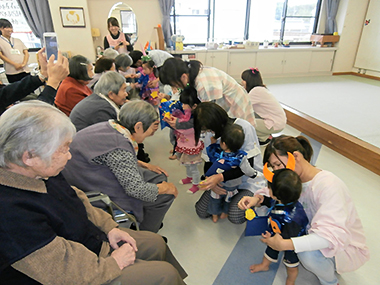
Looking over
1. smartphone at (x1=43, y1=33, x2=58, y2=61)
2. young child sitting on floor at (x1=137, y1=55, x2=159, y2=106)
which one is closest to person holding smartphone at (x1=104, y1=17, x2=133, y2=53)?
young child sitting on floor at (x1=137, y1=55, x2=159, y2=106)

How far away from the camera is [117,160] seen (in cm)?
143

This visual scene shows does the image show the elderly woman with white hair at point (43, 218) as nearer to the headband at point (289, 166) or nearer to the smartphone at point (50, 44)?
the headband at point (289, 166)

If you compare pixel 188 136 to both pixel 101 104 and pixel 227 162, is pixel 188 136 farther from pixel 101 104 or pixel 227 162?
pixel 101 104

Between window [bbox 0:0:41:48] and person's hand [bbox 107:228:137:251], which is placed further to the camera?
window [bbox 0:0:41:48]

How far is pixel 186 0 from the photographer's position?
6.63 metres

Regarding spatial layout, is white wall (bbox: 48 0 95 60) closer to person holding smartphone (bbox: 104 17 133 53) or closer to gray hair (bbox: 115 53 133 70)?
person holding smartphone (bbox: 104 17 133 53)

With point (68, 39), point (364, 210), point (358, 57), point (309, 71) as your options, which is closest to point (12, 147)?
point (364, 210)

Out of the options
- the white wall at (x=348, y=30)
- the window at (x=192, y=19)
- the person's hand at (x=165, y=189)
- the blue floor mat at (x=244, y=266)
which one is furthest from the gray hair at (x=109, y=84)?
the white wall at (x=348, y=30)

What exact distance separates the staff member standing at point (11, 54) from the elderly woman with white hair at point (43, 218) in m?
4.17

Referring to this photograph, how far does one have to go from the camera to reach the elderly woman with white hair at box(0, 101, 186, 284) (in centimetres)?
84

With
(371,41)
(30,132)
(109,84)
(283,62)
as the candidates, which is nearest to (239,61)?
(283,62)

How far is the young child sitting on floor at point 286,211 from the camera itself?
1.29 metres

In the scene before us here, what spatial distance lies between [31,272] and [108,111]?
1.42m

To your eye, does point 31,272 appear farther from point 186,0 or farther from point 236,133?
point 186,0
